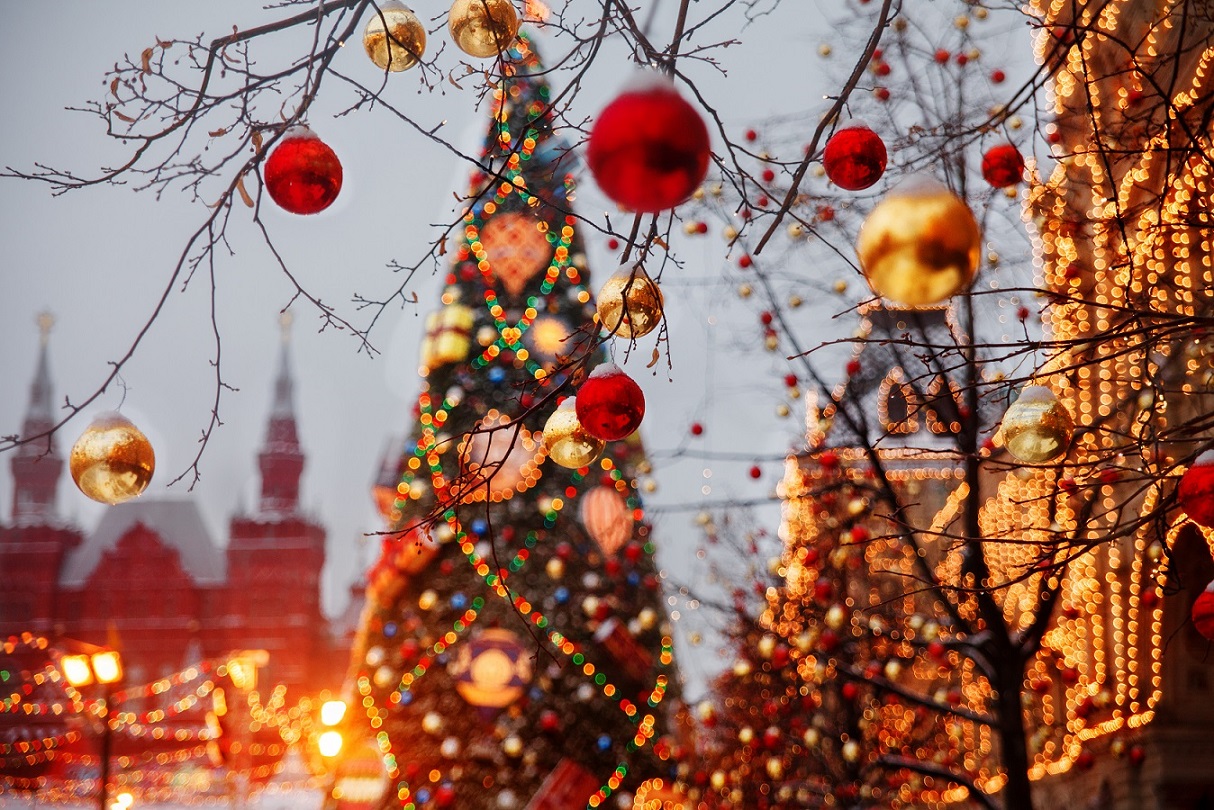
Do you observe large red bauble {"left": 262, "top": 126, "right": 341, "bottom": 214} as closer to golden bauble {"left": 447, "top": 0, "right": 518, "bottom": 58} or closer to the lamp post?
golden bauble {"left": 447, "top": 0, "right": 518, "bottom": 58}

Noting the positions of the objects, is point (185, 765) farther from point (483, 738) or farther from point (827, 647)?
point (827, 647)

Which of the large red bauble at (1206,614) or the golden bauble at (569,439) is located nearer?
the golden bauble at (569,439)

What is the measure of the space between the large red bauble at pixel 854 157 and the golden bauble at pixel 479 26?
3.87 feet

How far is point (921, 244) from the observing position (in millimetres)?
2691

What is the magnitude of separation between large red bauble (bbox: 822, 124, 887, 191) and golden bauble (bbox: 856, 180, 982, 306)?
3.95 ft

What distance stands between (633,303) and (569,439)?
513 mm

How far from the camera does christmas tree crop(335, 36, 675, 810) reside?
37.7 feet

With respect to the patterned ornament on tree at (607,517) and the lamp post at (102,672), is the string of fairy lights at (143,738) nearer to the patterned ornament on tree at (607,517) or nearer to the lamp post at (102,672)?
the lamp post at (102,672)

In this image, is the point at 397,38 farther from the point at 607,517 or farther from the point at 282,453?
the point at 282,453

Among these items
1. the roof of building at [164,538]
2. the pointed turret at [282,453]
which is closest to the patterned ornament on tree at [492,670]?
the pointed turret at [282,453]

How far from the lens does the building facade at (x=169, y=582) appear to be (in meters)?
54.6

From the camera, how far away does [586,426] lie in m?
3.81

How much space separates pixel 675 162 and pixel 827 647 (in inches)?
261

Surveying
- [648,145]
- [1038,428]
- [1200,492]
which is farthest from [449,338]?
[648,145]
